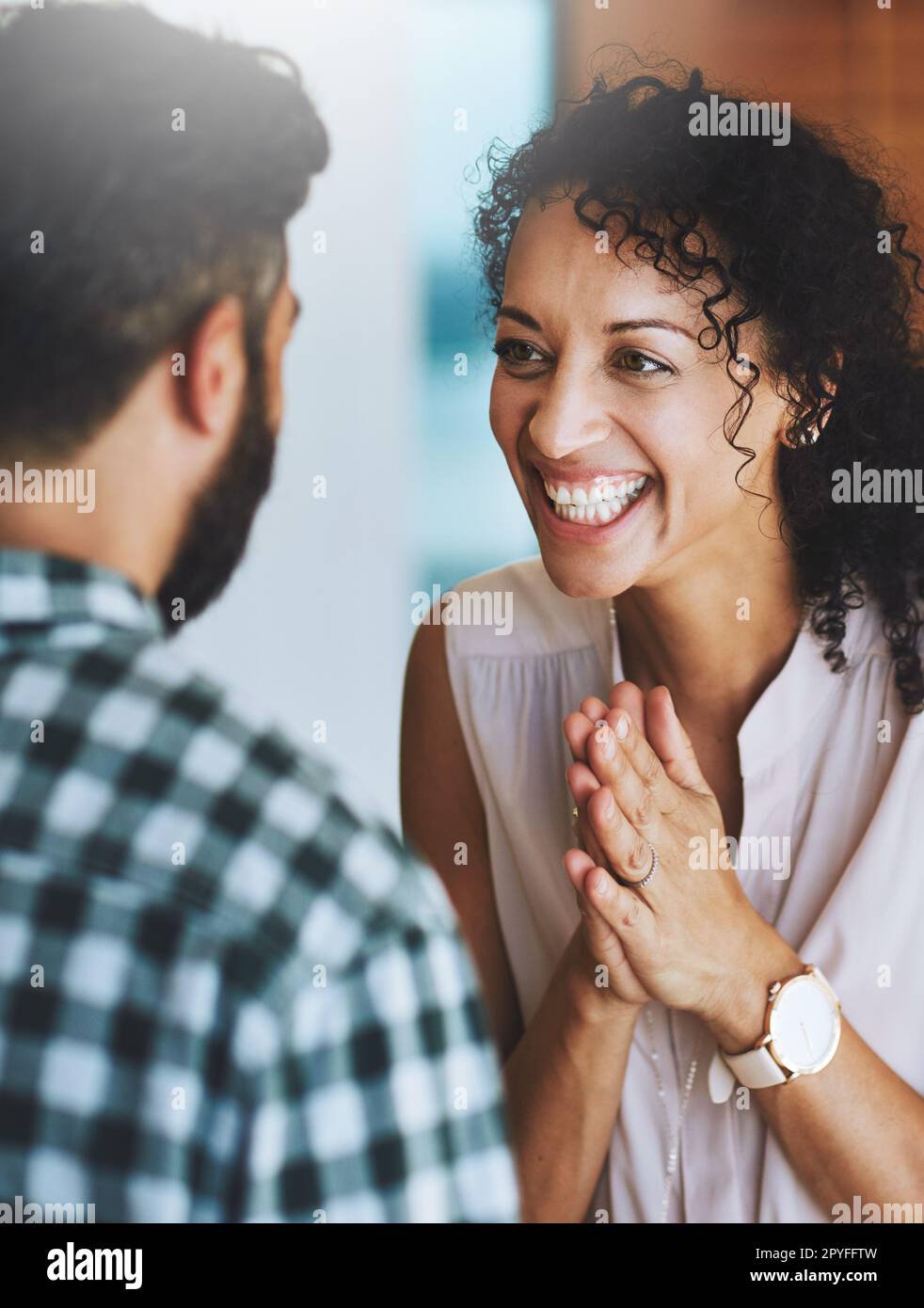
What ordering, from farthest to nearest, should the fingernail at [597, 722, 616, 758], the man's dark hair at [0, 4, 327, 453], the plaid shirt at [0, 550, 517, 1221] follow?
the fingernail at [597, 722, 616, 758] < the man's dark hair at [0, 4, 327, 453] < the plaid shirt at [0, 550, 517, 1221]

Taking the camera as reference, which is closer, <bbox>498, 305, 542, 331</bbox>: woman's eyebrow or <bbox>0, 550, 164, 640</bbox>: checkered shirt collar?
<bbox>0, 550, 164, 640</bbox>: checkered shirt collar

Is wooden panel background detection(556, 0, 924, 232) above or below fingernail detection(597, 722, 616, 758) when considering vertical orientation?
above

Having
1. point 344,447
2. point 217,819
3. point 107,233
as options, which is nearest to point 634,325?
point 344,447

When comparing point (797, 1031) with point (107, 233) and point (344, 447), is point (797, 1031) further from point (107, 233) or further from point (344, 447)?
point (107, 233)

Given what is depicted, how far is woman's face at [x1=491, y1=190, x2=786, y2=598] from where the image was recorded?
95 cm

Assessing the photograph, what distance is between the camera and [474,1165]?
65cm

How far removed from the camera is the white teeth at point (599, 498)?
983mm

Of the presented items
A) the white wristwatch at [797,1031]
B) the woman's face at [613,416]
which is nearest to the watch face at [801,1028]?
the white wristwatch at [797,1031]

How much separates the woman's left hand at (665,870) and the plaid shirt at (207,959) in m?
0.28

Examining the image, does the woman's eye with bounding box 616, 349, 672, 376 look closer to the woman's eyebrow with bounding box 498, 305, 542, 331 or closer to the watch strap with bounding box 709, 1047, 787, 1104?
the woman's eyebrow with bounding box 498, 305, 542, 331

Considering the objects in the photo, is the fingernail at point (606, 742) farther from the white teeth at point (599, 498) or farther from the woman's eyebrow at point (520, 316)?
the woman's eyebrow at point (520, 316)

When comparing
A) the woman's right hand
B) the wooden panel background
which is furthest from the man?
the wooden panel background

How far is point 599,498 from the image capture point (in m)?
0.99

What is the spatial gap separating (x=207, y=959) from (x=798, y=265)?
67cm
